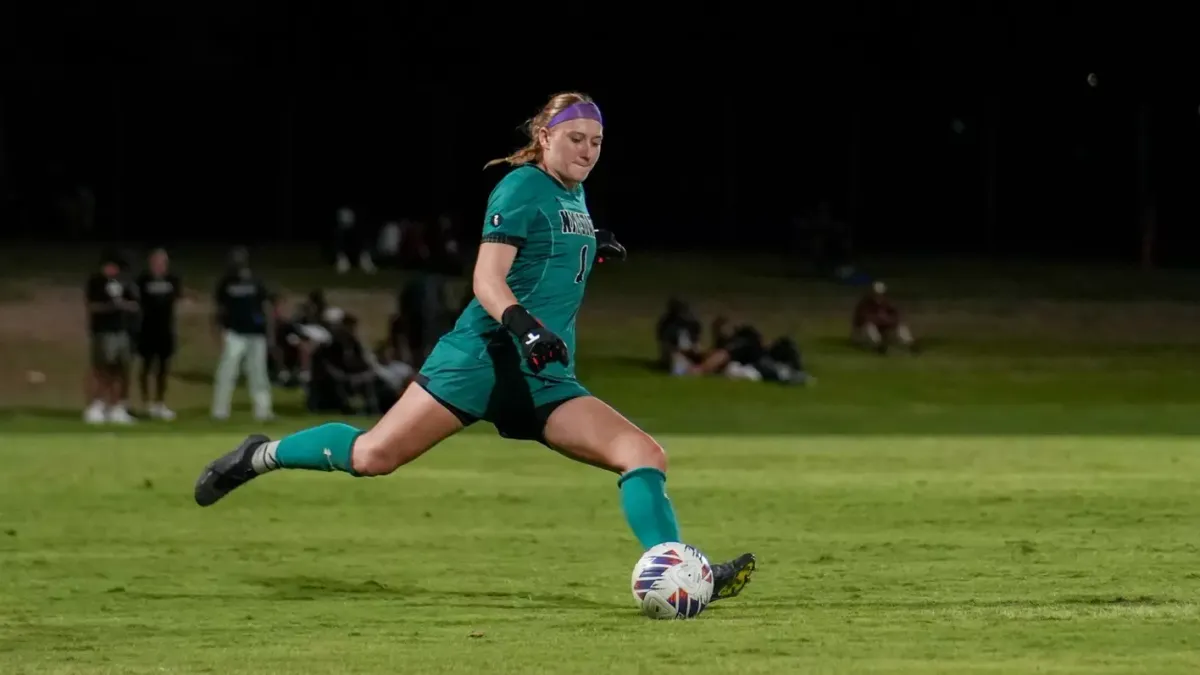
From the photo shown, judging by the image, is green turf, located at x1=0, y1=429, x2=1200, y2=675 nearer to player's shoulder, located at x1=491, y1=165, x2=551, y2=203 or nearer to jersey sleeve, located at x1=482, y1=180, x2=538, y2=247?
jersey sleeve, located at x1=482, y1=180, x2=538, y2=247

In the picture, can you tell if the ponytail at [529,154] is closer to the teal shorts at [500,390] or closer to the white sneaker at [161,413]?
the teal shorts at [500,390]

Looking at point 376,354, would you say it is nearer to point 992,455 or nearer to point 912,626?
point 992,455

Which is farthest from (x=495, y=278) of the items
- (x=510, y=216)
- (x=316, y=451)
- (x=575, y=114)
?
(x=316, y=451)

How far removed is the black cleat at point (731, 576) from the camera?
8.51 m

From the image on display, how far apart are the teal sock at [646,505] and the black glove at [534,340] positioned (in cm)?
63

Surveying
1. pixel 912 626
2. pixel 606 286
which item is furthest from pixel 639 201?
pixel 912 626

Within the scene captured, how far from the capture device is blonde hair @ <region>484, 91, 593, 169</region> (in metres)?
8.56

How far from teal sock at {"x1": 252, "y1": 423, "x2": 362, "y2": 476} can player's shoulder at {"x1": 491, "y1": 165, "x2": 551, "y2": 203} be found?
4.21 ft

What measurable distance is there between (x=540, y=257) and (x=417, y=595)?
6.13ft

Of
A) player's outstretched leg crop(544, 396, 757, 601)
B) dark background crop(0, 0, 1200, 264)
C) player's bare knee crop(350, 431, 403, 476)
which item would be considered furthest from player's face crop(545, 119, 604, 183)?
dark background crop(0, 0, 1200, 264)

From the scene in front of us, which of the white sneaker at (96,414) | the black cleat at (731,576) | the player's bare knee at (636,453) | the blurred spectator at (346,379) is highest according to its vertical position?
the player's bare knee at (636,453)

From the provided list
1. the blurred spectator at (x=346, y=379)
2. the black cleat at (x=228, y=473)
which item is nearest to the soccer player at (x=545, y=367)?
the black cleat at (x=228, y=473)

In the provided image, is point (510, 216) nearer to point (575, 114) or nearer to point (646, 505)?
point (575, 114)

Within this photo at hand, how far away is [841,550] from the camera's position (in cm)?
1115
